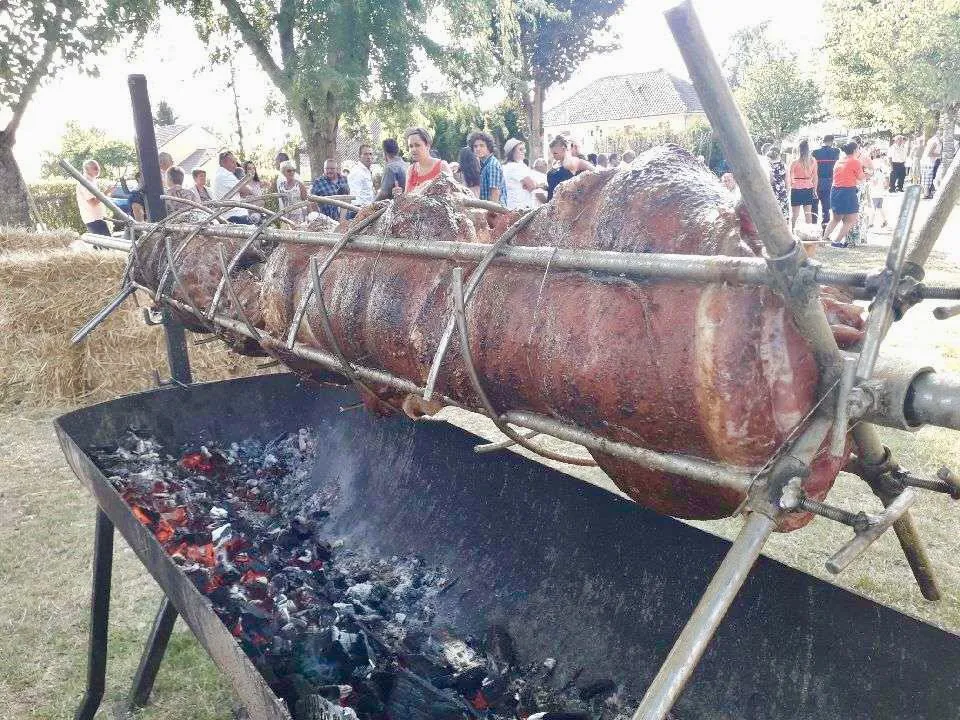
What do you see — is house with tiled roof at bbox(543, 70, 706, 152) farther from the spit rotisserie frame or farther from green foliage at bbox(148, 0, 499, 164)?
the spit rotisserie frame

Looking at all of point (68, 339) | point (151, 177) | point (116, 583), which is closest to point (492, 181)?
point (68, 339)

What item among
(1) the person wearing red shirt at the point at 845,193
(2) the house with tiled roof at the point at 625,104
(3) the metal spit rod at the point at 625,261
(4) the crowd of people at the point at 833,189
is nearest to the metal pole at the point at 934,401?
(3) the metal spit rod at the point at 625,261

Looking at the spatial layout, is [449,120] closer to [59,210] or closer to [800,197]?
[59,210]

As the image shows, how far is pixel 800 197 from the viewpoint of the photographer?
12.6m

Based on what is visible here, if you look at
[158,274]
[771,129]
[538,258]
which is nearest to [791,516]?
[538,258]

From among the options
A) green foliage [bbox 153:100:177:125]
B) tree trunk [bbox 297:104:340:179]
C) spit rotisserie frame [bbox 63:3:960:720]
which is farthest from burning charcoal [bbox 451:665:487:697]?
green foliage [bbox 153:100:177:125]

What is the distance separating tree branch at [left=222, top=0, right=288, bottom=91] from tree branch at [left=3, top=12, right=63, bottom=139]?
3.27m

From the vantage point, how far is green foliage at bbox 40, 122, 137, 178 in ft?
178

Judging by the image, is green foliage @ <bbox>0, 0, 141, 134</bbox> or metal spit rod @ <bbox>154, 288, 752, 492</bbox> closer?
metal spit rod @ <bbox>154, 288, 752, 492</bbox>

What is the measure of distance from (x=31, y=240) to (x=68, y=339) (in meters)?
1.89

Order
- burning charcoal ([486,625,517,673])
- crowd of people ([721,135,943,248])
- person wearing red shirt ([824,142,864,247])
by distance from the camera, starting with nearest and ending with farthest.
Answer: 1. burning charcoal ([486,625,517,673])
2. person wearing red shirt ([824,142,864,247])
3. crowd of people ([721,135,943,248])

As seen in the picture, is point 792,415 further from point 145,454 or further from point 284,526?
point 145,454

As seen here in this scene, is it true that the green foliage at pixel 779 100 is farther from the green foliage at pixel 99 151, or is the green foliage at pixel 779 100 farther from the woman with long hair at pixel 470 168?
the green foliage at pixel 99 151

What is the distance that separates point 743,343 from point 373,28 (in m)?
15.0
